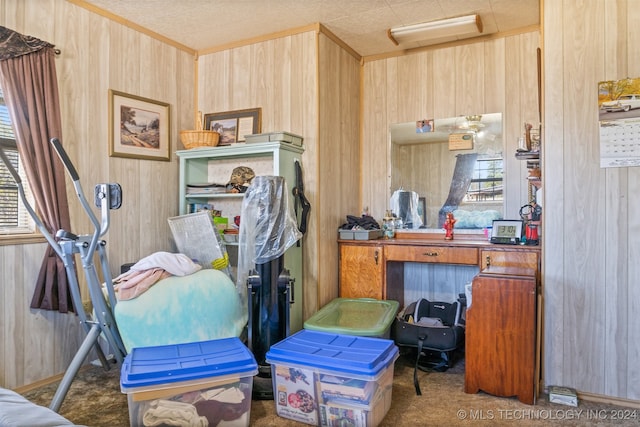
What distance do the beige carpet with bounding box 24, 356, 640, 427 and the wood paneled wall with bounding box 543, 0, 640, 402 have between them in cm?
23

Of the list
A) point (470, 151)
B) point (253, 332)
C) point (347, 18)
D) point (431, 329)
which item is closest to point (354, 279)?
point (431, 329)

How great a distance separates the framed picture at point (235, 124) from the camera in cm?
358

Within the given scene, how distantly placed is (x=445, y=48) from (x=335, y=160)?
1.36 m

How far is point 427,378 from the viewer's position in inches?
110

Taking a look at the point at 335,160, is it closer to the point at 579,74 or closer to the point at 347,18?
the point at 347,18

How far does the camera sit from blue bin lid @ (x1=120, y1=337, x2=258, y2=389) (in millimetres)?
1883

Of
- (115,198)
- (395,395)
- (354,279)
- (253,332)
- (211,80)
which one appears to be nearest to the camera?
(115,198)

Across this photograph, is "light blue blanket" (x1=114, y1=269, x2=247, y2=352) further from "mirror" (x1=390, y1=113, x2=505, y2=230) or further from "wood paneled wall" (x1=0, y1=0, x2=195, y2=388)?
"mirror" (x1=390, y1=113, x2=505, y2=230)

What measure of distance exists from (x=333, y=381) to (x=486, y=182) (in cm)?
219

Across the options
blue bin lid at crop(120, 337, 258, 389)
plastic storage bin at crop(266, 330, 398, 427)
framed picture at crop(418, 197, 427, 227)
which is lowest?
plastic storage bin at crop(266, 330, 398, 427)

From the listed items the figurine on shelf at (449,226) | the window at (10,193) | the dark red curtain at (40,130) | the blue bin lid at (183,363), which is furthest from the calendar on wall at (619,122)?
the window at (10,193)

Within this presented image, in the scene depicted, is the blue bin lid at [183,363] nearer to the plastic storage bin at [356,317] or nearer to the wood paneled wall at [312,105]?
the plastic storage bin at [356,317]

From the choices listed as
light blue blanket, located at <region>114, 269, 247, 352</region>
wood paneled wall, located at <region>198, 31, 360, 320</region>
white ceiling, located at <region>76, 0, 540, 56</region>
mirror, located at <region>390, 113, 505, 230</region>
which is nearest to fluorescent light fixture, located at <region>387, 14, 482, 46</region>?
white ceiling, located at <region>76, 0, 540, 56</region>

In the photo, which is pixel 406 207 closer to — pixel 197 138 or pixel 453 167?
pixel 453 167
